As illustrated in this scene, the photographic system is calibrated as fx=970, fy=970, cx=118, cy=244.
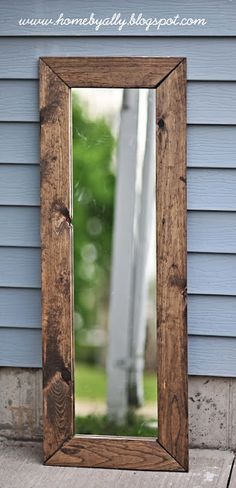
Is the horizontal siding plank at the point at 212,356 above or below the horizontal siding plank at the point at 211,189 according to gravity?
below

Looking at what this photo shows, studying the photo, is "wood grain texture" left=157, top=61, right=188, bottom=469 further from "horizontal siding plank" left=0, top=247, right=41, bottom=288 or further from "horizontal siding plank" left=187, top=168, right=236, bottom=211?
"horizontal siding plank" left=0, top=247, right=41, bottom=288

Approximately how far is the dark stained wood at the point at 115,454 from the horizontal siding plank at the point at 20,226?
81 centimetres

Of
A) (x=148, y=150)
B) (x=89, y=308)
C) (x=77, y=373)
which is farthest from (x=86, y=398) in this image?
(x=148, y=150)

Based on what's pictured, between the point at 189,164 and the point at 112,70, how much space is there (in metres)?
0.47

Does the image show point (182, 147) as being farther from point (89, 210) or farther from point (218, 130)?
point (89, 210)

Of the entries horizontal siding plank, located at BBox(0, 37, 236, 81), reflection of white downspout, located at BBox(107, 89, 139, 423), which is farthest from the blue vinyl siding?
reflection of white downspout, located at BBox(107, 89, 139, 423)

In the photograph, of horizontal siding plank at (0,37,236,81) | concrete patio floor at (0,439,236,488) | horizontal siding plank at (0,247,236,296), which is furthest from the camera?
horizontal siding plank at (0,247,236,296)

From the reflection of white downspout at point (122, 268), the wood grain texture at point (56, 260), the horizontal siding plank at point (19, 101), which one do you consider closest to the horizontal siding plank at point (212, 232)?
the reflection of white downspout at point (122, 268)

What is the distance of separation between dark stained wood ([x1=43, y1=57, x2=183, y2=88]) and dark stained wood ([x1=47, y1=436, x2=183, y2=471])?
4.54ft

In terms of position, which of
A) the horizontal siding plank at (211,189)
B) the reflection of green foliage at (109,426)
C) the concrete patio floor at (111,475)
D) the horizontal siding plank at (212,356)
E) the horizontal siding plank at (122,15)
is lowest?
the concrete patio floor at (111,475)

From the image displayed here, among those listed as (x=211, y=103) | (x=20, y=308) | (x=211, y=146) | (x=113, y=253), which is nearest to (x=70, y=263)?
(x=113, y=253)

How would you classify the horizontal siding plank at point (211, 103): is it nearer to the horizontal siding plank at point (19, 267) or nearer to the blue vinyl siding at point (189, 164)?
the blue vinyl siding at point (189, 164)

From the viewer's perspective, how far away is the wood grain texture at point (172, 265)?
368 centimetres

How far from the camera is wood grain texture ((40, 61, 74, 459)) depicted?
374cm
